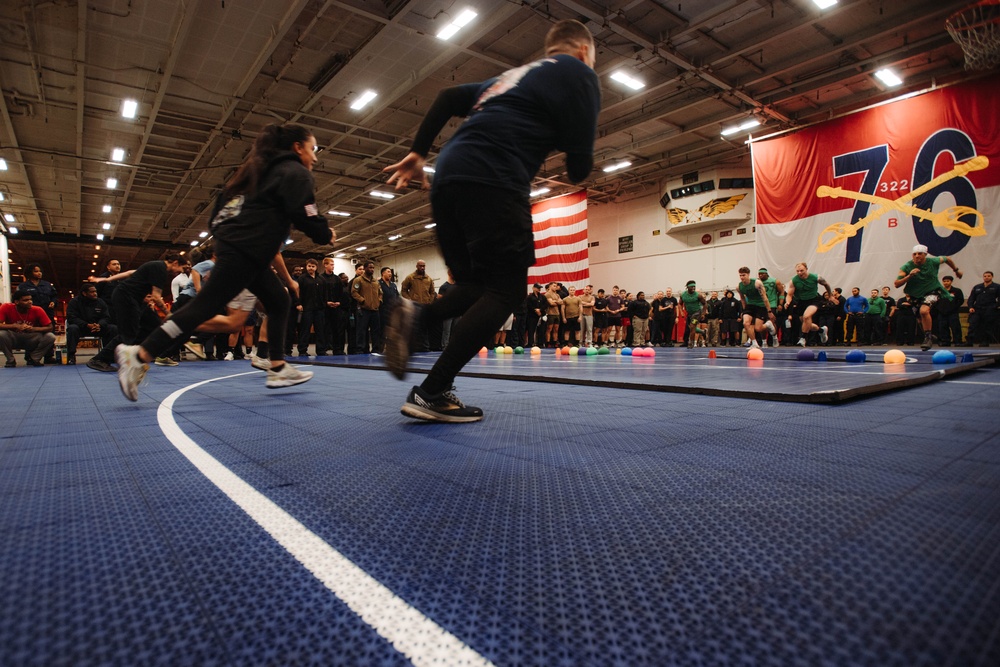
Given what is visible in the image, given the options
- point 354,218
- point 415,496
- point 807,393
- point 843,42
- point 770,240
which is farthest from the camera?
point 354,218

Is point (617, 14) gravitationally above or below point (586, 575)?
above

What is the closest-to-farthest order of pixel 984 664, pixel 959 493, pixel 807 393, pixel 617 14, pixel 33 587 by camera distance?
1. pixel 984 664
2. pixel 33 587
3. pixel 959 493
4. pixel 807 393
5. pixel 617 14

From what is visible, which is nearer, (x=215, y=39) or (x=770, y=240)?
(x=215, y=39)

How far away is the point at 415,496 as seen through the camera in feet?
3.56

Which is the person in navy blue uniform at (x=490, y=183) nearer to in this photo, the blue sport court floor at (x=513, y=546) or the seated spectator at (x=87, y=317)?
the blue sport court floor at (x=513, y=546)

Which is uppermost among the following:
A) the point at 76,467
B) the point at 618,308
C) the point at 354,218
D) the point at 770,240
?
the point at 354,218

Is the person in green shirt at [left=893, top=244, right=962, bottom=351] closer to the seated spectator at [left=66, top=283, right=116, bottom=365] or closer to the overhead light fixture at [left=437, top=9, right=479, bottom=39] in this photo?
the overhead light fixture at [left=437, top=9, right=479, bottom=39]

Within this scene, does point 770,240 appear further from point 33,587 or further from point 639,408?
point 33,587

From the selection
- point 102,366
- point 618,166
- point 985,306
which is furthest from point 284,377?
point 618,166

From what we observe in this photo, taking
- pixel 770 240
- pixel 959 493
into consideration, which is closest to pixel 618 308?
pixel 770 240

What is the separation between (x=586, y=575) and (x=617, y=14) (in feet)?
36.6

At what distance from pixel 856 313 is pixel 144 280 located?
14.2 m

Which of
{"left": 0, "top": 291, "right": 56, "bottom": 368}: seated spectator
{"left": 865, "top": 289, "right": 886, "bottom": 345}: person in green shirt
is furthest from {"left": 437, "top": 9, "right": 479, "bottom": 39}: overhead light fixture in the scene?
{"left": 865, "top": 289, "right": 886, "bottom": 345}: person in green shirt

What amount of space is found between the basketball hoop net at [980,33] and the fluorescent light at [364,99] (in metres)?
11.4
